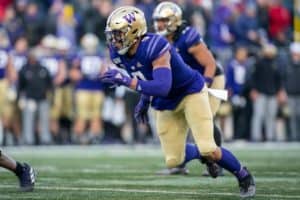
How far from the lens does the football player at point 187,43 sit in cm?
930

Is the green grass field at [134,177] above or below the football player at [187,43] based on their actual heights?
below

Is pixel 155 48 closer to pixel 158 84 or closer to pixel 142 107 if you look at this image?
pixel 158 84

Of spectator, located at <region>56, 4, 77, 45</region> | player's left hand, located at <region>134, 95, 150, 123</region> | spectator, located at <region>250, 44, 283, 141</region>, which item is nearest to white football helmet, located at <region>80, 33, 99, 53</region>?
spectator, located at <region>56, 4, 77, 45</region>

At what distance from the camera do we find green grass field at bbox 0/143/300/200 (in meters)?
7.49

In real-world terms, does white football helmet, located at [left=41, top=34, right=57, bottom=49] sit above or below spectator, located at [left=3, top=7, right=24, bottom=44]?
below

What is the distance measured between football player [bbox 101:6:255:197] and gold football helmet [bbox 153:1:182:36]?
1694 mm

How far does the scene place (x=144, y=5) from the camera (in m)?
16.0

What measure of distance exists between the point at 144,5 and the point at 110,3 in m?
1.07

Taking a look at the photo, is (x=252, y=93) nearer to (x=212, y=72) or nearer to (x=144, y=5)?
(x=144, y=5)

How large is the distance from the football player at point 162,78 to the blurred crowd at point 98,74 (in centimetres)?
757

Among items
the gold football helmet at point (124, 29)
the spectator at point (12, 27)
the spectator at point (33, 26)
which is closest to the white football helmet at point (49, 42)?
the spectator at point (33, 26)

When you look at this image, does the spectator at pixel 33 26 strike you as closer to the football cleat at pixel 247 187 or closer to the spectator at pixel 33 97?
the spectator at pixel 33 97

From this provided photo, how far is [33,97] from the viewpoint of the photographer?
50.9 feet

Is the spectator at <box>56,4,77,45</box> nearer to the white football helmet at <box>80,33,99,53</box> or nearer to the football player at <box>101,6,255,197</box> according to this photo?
the white football helmet at <box>80,33,99,53</box>
